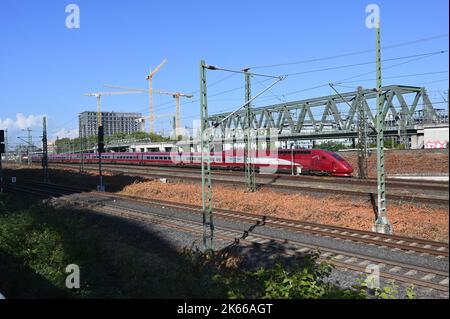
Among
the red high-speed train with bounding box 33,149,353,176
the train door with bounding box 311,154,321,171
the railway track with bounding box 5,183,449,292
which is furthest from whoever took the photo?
the train door with bounding box 311,154,321,171

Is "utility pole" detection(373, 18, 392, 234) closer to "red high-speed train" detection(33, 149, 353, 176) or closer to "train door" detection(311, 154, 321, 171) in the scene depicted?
"red high-speed train" detection(33, 149, 353, 176)

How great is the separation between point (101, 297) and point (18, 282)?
2.55m

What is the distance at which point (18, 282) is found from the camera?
9.42m

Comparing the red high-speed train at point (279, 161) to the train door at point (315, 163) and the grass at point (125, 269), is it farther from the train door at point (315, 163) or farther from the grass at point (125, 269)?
the grass at point (125, 269)

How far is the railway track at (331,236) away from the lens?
10.2 meters

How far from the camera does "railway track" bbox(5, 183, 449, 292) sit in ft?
33.6

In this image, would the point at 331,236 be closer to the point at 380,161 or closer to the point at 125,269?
the point at 380,161

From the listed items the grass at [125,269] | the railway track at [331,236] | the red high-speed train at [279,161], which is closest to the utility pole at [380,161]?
the railway track at [331,236]

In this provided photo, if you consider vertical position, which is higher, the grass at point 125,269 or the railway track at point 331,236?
the grass at point 125,269

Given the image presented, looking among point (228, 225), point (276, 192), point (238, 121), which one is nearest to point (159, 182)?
point (276, 192)

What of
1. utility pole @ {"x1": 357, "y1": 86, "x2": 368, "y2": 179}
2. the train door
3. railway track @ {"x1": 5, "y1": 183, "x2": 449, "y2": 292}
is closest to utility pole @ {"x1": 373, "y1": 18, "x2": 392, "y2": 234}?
railway track @ {"x1": 5, "y1": 183, "x2": 449, "y2": 292}

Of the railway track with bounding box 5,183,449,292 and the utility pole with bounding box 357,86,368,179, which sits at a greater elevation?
the utility pole with bounding box 357,86,368,179
